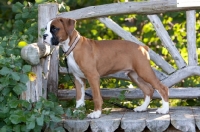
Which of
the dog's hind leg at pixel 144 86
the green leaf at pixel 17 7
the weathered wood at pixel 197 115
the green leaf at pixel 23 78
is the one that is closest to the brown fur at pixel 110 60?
the dog's hind leg at pixel 144 86

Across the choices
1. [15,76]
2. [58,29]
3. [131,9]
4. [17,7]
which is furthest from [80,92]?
[17,7]

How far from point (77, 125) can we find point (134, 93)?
1.19 m

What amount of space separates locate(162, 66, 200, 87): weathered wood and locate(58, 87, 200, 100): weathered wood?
14cm

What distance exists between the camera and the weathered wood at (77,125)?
520 cm

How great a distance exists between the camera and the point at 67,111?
515 cm

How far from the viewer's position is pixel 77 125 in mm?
5211

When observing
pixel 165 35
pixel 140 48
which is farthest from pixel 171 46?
pixel 140 48

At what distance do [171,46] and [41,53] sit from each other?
1.53 metres

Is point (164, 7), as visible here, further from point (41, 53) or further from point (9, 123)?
point (9, 123)

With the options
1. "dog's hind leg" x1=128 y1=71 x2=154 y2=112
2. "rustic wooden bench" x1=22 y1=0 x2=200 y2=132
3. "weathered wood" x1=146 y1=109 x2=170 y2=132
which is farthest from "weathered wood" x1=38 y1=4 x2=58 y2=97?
"weathered wood" x1=146 y1=109 x2=170 y2=132

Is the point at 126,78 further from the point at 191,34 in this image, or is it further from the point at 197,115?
the point at 197,115

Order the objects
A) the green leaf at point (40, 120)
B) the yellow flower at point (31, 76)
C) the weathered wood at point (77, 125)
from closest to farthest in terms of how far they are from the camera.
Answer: the green leaf at point (40, 120)
the yellow flower at point (31, 76)
the weathered wood at point (77, 125)

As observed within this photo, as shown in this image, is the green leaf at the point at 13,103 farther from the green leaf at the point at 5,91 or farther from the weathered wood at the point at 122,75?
the weathered wood at the point at 122,75

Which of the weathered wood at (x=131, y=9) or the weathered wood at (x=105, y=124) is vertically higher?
the weathered wood at (x=131, y=9)
